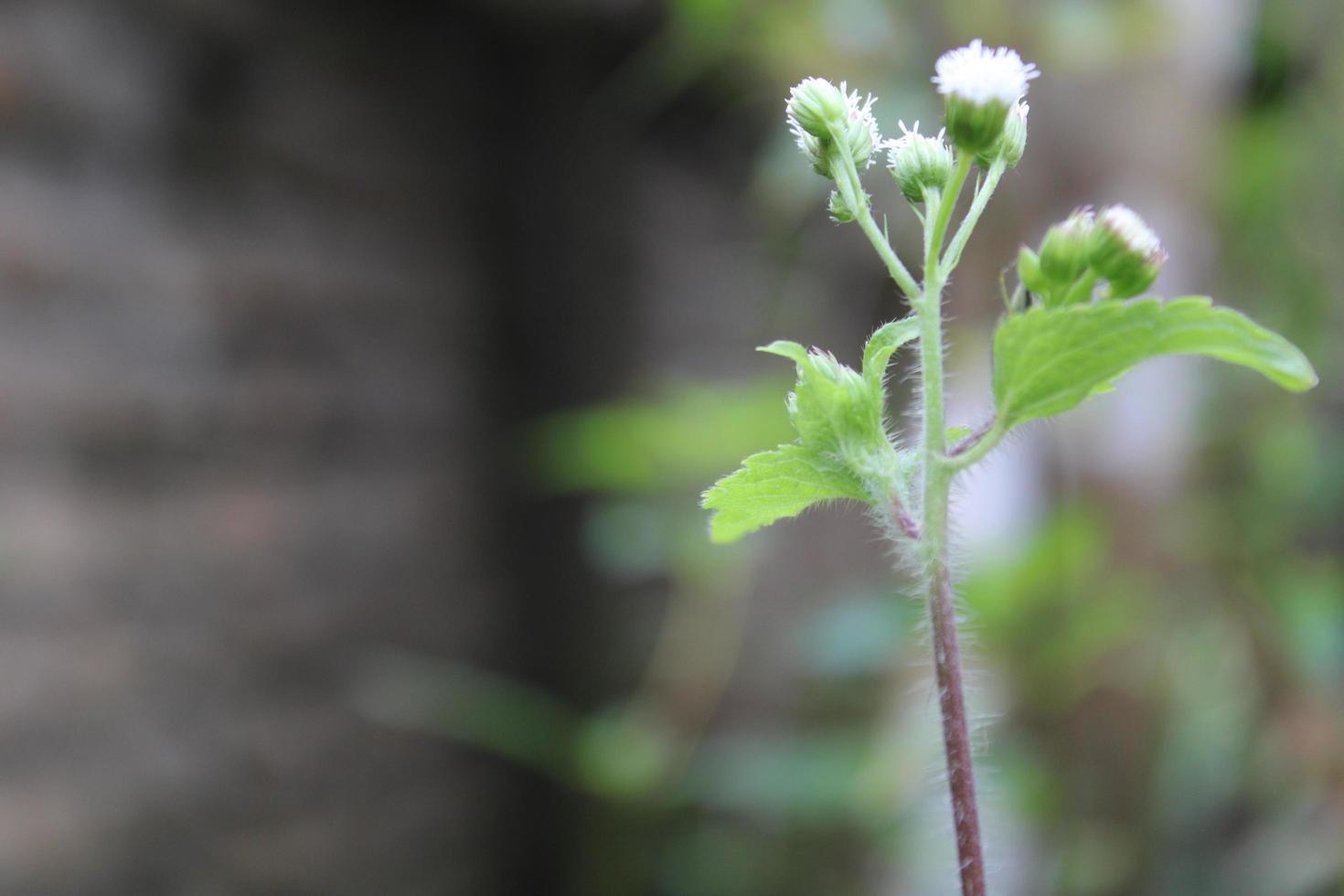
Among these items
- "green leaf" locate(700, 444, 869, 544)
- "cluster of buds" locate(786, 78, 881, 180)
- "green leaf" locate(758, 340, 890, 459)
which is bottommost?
"green leaf" locate(700, 444, 869, 544)

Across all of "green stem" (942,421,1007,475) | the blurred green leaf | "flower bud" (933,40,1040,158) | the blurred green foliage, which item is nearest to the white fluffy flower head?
"flower bud" (933,40,1040,158)

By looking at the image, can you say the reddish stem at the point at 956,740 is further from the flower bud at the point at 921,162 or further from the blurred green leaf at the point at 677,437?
the blurred green leaf at the point at 677,437

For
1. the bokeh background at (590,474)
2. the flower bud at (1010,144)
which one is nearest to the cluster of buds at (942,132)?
the flower bud at (1010,144)

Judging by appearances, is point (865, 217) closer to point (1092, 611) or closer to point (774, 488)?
point (774, 488)

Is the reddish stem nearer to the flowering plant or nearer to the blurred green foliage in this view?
the flowering plant

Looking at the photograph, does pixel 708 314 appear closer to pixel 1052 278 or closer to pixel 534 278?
pixel 534 278

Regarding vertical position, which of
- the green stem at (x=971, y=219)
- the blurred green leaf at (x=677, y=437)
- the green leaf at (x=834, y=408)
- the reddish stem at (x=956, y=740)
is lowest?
the reddish stem at (x=956, y=740)
